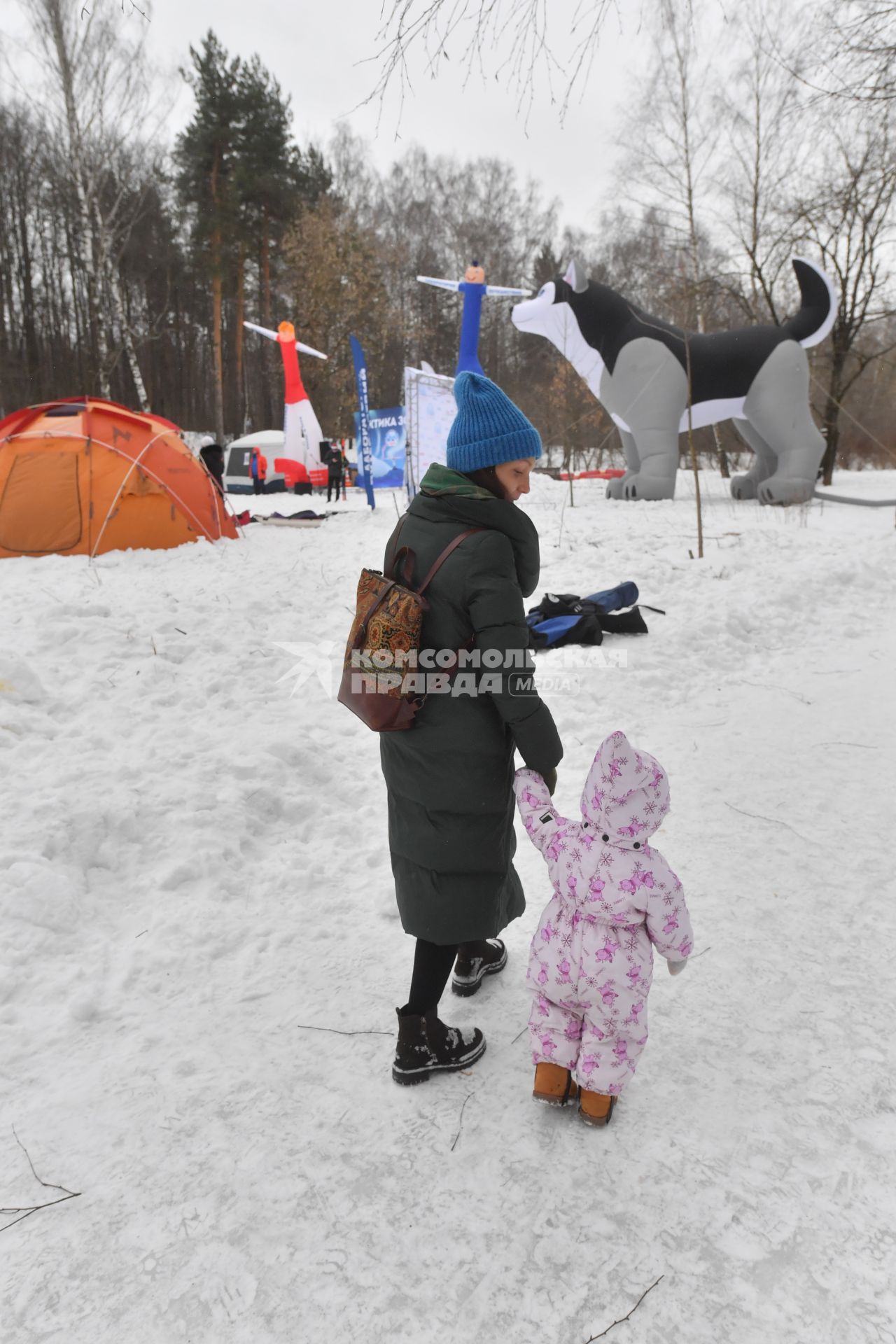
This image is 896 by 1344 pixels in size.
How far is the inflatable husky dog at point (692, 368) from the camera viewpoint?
10.4m

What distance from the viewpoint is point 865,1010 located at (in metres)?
2.12

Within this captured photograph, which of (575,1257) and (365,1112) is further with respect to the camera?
(365,1112)

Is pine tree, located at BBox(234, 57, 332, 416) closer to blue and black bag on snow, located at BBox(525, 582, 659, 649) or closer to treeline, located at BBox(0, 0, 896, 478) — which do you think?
treeline, located at BBox(0, 0, 896, 478)

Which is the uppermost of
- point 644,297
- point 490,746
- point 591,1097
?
point 644,297

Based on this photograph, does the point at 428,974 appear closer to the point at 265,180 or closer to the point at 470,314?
the point at 470,314

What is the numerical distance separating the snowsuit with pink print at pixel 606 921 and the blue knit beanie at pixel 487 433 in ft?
2.40

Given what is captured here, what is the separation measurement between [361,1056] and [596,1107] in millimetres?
638

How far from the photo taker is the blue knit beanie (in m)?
1.80

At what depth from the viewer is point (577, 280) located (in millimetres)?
10188

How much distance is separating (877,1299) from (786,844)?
1797 mm

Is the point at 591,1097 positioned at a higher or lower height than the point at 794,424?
lower

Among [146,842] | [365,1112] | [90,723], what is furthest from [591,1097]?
[90,723]

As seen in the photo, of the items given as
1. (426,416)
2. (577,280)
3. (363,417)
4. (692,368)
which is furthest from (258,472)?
(692,368)

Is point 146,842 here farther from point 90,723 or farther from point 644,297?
point 644,297
